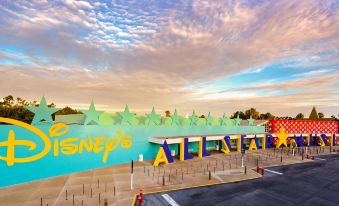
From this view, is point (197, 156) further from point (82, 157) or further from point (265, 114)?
point (265, 114)

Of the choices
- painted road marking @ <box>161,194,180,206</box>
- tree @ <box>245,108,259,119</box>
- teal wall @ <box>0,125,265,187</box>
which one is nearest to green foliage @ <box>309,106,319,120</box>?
tree @ <box>245,108,259,119</box>

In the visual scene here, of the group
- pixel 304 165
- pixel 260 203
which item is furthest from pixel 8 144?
pixel 304 165

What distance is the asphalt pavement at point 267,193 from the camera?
19219 mm

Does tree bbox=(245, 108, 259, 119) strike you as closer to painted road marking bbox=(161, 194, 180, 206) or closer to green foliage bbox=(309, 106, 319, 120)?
green foliage bbox=(309, 106, 319, 120)

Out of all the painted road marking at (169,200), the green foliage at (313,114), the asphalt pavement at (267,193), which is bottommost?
the asphalt pavement at (267,193)

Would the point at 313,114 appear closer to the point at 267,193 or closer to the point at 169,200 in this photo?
the point at 267,193

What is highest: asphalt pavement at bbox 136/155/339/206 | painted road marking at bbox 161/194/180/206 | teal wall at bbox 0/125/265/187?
teal wall at bbox 0/125/265/187

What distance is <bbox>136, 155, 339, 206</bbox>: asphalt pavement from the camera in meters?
19.2

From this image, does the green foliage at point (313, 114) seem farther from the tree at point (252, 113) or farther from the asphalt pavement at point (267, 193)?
the asphalt pavement at point (267, 193)

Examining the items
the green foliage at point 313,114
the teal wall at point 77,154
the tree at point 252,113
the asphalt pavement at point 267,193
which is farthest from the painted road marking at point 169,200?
the green foliage at point 313,114

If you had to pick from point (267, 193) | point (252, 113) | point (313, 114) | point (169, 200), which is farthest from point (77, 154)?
point (313, 114)

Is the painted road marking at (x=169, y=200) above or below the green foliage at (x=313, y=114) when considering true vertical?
below

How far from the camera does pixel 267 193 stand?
2166 centimetres

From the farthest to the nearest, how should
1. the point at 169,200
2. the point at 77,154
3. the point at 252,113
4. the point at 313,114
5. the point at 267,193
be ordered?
the point at 252,113 → the point at 313,114 → the point at 77,154 → the point at 267,193 → the point at 169,200
